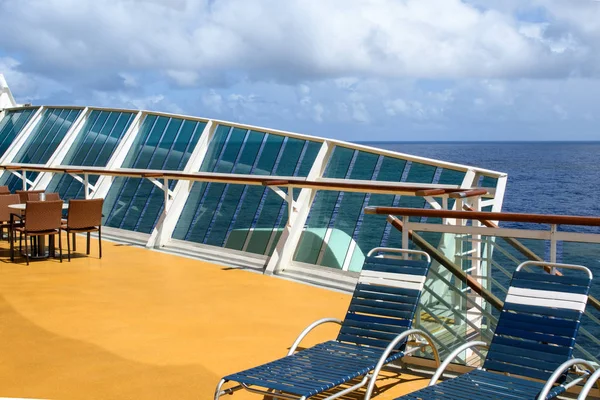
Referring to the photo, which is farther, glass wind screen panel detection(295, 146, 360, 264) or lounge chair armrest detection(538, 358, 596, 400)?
glass wind screen panel detection(295, 146, 360, 264)

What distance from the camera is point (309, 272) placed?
8164 mm

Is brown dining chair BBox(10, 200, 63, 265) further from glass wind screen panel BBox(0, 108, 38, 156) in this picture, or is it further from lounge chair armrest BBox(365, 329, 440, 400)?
glass wind screen panel BBox(0, 108, 38, 156)

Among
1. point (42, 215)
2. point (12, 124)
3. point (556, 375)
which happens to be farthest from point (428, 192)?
point (12, 124)

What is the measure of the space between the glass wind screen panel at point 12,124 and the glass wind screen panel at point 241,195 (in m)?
7.72

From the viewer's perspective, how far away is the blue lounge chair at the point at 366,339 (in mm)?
3717

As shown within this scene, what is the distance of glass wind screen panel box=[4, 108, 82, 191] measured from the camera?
1502cm

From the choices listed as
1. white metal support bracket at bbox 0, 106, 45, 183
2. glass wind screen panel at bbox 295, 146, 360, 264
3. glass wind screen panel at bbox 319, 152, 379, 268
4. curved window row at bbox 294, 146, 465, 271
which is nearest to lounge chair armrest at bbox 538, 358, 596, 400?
curved window row at bbox 294, 146, 465, 271

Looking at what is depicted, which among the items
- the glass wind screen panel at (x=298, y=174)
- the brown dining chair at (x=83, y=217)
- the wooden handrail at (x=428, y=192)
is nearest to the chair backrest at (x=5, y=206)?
the brown dining chair at (x=83, y=217)

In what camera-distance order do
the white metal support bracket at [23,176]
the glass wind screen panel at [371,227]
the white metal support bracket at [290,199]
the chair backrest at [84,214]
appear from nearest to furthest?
the glass wind screen panel at [371,227], the white metal support bracket at [290,199], the chair backrest at [84,214], the white metal support bracket at [23,176]

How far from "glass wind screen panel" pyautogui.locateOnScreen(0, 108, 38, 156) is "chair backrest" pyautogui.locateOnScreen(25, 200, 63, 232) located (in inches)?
308

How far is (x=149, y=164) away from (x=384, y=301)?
8369 mm

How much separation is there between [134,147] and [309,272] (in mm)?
5873

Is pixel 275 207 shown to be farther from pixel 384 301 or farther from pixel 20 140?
pixel 20 140

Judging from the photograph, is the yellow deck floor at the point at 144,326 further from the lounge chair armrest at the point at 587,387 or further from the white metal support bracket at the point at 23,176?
the white metal support bracket at the point at 23,176
